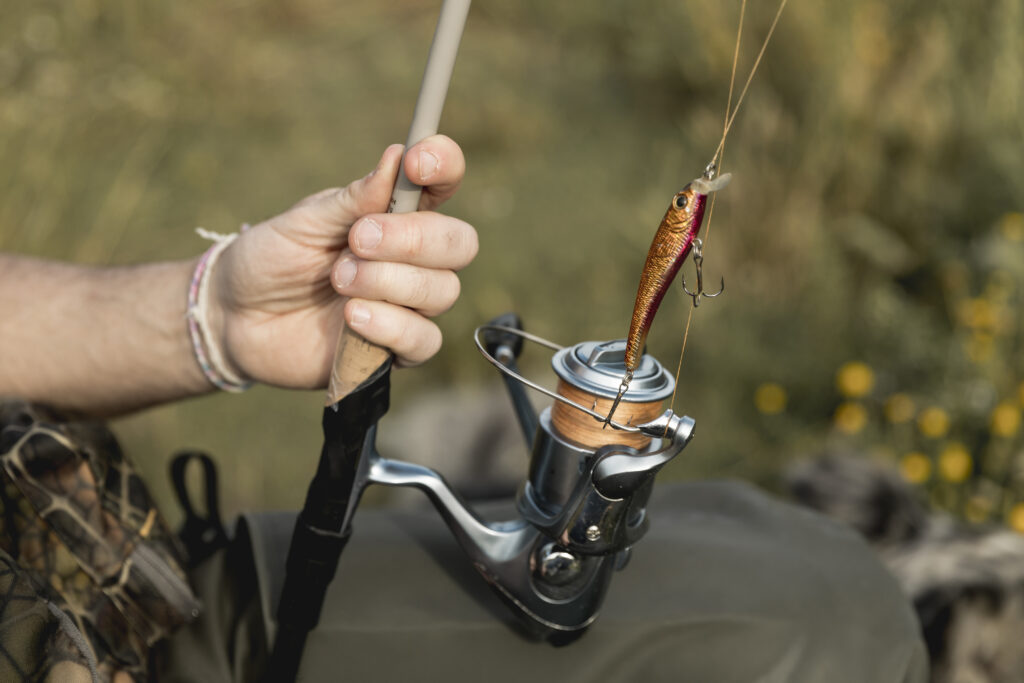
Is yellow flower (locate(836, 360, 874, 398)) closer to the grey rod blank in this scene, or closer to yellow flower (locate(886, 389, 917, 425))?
yellow flower (locate(886, 389, 917, 425))

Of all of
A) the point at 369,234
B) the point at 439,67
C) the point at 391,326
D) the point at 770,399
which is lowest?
the point at 770,399

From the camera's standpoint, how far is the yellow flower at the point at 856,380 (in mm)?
2596

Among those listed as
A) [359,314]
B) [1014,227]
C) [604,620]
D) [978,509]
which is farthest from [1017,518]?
[359,314]

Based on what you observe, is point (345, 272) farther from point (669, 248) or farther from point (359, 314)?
point (669, 248)

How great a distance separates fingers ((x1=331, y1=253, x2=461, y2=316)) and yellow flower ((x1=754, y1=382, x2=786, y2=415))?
2.00 metres

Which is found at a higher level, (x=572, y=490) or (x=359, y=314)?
(x=359, y=314)

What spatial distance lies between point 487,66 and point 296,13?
1.34 m

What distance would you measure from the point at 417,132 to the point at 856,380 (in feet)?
6.69

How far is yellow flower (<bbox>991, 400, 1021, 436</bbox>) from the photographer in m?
2.19

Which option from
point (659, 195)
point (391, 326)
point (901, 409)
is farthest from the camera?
point (659, 195)

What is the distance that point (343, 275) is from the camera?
3.46ft

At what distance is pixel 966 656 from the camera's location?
1442mm

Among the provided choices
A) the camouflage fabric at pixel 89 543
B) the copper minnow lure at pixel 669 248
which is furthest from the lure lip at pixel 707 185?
the camouflage fabric at pixel 89 543

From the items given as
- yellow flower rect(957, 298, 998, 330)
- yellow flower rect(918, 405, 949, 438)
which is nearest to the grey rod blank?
yellow flower rect(918, 405, 949, 438)
